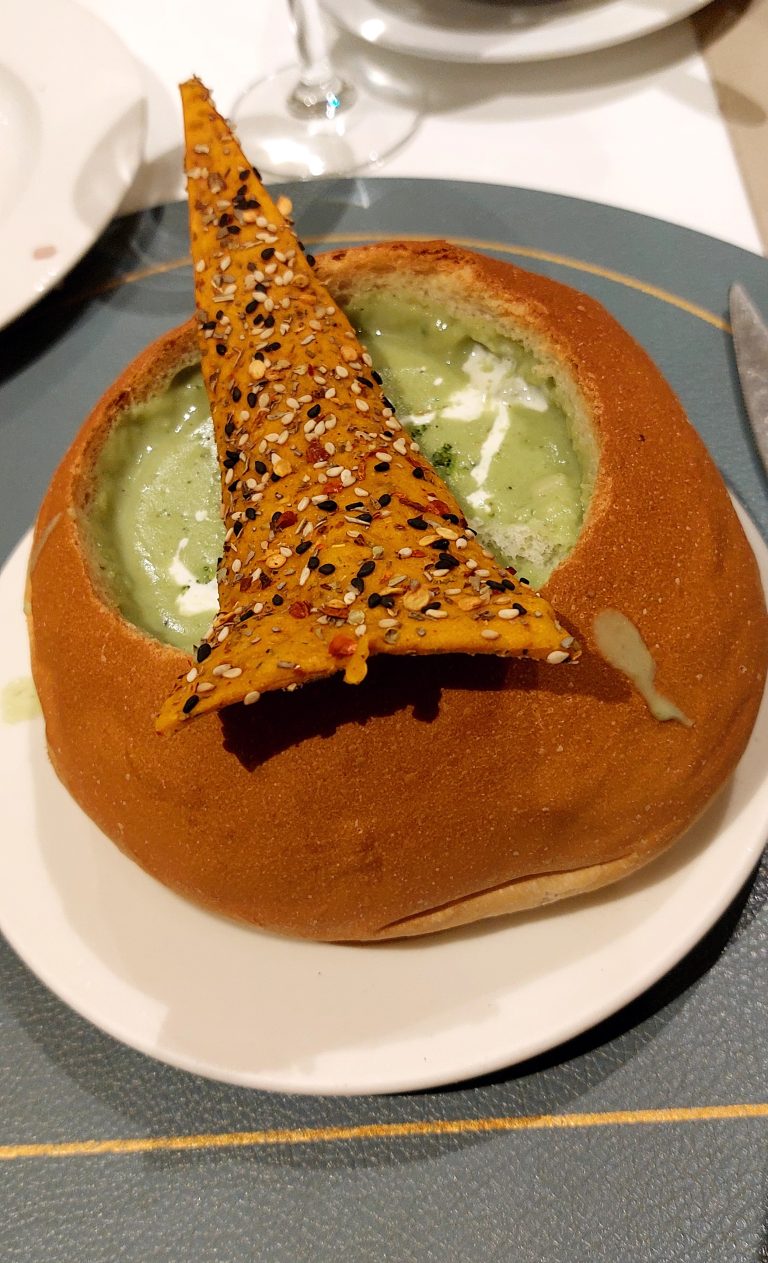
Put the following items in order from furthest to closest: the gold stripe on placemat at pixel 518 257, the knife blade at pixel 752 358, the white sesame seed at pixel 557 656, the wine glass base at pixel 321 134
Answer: the wine glass base at pixel 321 134, the gold stripe on placemat at pixel 518 257, the knife blade at pixel 752 358, the white sesame seed at pixel 557 656

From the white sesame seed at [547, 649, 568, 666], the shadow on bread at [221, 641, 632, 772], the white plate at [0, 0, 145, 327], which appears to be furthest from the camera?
the white plate at [0, 0, 145, 327]

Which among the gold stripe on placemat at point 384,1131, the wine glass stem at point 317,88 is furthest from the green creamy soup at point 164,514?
the wine glass stem at point 317,88

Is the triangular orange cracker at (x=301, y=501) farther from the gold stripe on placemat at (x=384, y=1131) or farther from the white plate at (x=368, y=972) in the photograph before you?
the gold stripe on placemat at (x=384, y=1131)

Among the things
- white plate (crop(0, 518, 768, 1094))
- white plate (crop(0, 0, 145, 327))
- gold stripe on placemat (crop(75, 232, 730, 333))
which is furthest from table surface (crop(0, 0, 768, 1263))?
white plate (crop(0, 0, 145, 327))

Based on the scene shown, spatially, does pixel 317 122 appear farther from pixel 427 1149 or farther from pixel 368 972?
pixel 427 1149

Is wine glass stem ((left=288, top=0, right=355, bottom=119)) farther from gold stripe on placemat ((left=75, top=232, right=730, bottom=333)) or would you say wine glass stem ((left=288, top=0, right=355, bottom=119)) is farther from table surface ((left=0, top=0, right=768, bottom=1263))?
table surface ((left=0, top=0, right=768, bottom=1263))

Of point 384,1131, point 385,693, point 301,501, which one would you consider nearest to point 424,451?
point 301,501
